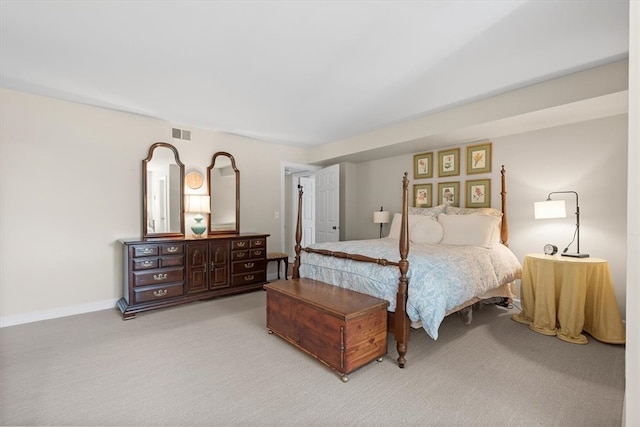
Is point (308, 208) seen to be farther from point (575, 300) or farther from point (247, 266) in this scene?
point (575, 300)

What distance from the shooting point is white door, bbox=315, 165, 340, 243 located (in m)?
5.48

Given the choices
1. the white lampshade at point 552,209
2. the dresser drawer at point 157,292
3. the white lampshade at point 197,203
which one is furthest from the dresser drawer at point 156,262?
the white lampshade at point 552,209

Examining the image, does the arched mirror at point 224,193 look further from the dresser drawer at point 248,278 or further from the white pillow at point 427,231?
the white pillow at point 427,231

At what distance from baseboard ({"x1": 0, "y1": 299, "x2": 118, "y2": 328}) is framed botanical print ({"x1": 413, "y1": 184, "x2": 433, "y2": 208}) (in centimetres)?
447

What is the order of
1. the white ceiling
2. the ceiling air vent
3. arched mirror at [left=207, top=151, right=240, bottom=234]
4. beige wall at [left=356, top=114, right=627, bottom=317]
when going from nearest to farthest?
the white ceiling < beige wall at [left=356, top=114, right=627, bottom=317] < the ceiling air vent < arched mirror at [left=207, top=151, right=240, bottom=234]

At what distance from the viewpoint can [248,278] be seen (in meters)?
→ 4.28

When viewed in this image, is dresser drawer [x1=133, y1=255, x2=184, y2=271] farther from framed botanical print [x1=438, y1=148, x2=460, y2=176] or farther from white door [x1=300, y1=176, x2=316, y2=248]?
framed botanical print [x1=438, y1=148, x2=460, y2=176]

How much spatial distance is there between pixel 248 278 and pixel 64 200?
2370 millimetres

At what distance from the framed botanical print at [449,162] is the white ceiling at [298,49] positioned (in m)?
1.10

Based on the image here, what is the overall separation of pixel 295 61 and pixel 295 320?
7.32 feet

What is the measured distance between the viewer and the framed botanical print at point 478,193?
155 inches

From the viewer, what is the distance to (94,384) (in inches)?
79.7

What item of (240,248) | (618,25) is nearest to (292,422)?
(240,248)

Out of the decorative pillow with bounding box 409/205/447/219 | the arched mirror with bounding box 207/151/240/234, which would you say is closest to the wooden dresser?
the arched mirror with bounding box 207/151/240/234
